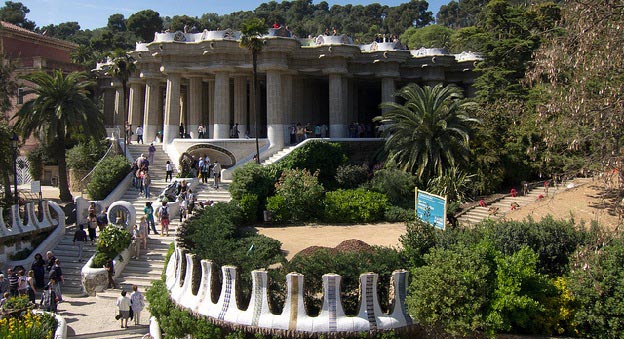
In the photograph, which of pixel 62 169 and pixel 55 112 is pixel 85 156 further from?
pixel 55 112

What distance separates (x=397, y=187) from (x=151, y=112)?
1871 cm

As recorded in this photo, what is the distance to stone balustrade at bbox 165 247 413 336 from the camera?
11.7 metres

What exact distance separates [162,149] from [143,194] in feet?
23.0

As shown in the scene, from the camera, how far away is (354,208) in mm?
24828

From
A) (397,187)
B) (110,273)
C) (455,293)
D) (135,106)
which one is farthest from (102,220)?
(135,106)

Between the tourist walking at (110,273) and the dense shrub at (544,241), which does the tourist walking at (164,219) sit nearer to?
the tourist walking at (110,273)

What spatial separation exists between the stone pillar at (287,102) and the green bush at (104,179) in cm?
948

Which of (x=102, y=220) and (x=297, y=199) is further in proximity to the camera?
(x=297, y=199)

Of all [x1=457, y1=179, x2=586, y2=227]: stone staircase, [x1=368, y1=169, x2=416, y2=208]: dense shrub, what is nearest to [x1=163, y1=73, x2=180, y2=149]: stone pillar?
[x1=368, y1=169, x2=416, y2=208]: dense shrub

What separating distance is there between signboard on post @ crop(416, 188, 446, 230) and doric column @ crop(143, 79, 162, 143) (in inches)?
948

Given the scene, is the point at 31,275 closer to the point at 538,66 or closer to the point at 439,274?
the point at 439,274

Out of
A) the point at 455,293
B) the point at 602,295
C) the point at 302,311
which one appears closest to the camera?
the point at 455,293

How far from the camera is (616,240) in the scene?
38.0ft

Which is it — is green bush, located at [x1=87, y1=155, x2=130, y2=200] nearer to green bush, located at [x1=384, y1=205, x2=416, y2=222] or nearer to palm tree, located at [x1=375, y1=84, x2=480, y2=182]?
green bush, located at [x1=384, y1=205, x2=416, y2=222]
